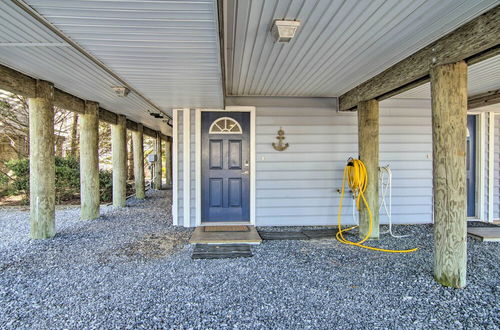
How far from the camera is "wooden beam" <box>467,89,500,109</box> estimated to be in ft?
15.1

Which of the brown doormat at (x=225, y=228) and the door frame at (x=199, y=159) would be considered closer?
the brown doormat at (x=225, y=228)

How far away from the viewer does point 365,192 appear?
4.28m

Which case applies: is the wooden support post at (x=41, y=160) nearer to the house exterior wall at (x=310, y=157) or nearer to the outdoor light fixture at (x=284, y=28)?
the house exterior wall at (x=310, y=157)

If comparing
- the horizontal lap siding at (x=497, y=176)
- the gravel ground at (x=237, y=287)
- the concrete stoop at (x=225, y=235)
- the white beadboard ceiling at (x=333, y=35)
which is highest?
the white beadboard ceiling at (x=333, y=35)

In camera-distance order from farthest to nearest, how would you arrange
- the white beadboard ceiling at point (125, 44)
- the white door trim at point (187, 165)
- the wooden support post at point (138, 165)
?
the wooden support post at point (138, 165)
the white door trim at point (187, 165)
the white beadboard ceiling at point (125, 44)

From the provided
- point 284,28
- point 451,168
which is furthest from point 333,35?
point 451,168

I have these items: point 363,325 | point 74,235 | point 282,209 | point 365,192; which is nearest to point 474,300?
point 363,325

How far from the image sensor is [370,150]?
4234 millimetres

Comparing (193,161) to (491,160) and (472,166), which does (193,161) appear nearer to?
(472,166)

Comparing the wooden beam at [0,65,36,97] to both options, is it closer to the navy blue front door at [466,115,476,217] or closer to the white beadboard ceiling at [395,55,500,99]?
the white beadboard ceiling at [395,55,500,99]

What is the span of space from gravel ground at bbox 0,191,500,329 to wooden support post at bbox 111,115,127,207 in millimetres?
2857

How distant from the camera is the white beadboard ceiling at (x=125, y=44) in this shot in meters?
1.80

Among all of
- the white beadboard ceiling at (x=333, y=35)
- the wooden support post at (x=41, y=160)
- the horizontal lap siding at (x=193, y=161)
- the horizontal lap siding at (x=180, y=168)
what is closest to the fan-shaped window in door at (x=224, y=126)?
the horizontal lap siding at (x=193, y=161)

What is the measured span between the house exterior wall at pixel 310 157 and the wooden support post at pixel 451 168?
7.96 feet
